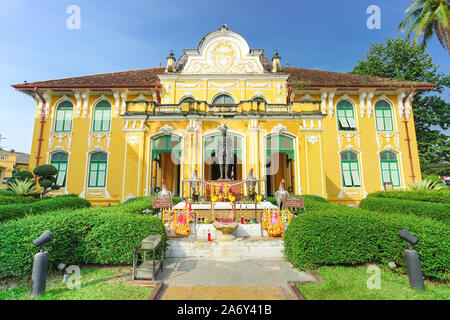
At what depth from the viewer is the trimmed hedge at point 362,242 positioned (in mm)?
4555

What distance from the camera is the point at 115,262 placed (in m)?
4.95

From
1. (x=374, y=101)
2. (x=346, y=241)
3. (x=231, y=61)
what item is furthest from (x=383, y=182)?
(x=231, y=61)

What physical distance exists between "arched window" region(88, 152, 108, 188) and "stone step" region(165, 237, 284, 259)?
11.8 meters

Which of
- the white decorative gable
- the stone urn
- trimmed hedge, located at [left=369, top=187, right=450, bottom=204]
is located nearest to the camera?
the stone urn

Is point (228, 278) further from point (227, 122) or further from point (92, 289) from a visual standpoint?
point (227, 122)

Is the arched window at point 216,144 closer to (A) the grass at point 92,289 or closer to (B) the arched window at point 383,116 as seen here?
(A) the grass at point 92,289

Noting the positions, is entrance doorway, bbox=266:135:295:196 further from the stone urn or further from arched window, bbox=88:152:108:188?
arched window, bbox=88:152:108:188

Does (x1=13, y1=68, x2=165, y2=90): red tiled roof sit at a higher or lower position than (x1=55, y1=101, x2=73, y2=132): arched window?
higher

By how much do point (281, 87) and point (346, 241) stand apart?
13535 millimetres

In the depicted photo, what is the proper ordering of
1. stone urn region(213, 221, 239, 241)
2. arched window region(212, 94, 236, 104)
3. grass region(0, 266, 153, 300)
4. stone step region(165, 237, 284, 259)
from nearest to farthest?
grass region(0, 266, 153, 300), stone step region(165, 237, 284, 259), stone urn region(213, 221, 239, 241), arched window region(212, 94, 236, 104)

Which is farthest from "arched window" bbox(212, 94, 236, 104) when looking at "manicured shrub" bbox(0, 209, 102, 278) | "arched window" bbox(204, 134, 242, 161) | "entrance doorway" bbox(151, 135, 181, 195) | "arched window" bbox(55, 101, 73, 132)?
"manicured shrub" bbox(0, 209, 102, 278)

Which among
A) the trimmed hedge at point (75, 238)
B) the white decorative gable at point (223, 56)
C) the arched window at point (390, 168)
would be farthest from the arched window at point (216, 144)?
the arched window at point (390, 168)

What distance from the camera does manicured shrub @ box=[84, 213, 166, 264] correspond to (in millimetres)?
4930

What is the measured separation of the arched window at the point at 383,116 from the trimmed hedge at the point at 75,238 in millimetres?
17704
